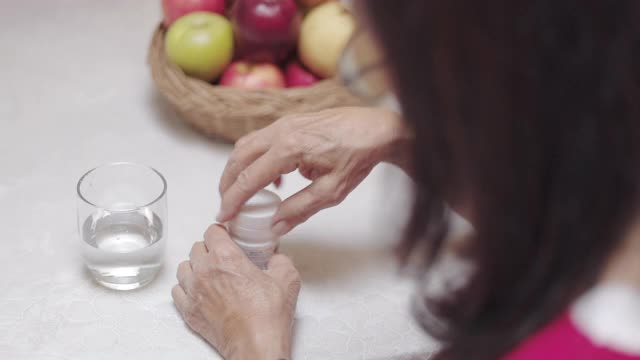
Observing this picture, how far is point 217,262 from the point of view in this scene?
954 millimetres

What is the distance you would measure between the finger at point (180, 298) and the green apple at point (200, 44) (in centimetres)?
33

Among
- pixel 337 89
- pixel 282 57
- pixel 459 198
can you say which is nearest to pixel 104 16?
pixel 282 57

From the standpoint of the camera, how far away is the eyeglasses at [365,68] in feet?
2.00

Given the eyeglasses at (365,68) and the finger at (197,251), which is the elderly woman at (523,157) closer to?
the eyeglasses at (365,68)

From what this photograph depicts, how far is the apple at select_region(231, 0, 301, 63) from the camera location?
3.87ft

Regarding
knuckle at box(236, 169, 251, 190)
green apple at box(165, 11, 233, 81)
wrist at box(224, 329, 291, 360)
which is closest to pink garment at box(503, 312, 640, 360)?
wrist at box(224, 329, 291, 360)

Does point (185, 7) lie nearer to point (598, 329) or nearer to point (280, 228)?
point (280, 228)

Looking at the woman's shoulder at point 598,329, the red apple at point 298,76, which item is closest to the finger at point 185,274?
the red apple at point 298,76

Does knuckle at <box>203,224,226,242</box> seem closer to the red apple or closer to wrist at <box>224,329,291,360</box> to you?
wrist at <box>224,329,291,360</box>

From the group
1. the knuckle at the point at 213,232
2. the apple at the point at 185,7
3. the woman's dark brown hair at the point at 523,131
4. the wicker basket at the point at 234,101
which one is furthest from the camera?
the apple at the point at 185,7

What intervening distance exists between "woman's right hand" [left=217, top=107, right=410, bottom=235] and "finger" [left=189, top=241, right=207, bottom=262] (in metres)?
0.04

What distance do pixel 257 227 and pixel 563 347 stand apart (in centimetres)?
43

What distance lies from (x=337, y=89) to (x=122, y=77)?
0.35 m

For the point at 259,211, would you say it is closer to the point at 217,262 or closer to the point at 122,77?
the point at 217,262
